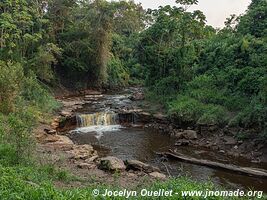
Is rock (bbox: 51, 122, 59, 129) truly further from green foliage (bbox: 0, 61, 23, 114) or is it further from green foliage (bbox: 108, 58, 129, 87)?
green foliage (bbox: 108, 58, 129, 87)

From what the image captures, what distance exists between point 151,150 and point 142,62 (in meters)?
11.6

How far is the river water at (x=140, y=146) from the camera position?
12415mm

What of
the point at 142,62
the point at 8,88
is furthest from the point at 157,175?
the point at 142,62

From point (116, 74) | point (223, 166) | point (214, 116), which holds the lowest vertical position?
point (223, 166)

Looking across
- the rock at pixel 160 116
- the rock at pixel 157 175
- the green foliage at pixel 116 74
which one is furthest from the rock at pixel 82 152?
the green foliage at pixel 116 74

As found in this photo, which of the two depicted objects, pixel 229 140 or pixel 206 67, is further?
pixel 206 67

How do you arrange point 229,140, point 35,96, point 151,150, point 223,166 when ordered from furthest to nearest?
point 35,96 → point 229,140 → point 151,150 → point 223,166

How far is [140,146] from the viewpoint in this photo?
16656 mm

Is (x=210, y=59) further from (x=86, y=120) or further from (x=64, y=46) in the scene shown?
(x=64, y=46)

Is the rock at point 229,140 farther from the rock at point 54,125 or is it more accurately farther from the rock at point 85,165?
the rock at point 54,125

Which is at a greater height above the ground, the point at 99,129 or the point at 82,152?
the point at 99,129

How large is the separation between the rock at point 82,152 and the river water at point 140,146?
2.23 ft

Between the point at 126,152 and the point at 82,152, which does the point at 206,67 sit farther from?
the point at 82,152

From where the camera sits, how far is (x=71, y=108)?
944 inches
